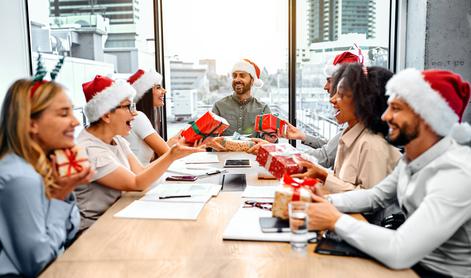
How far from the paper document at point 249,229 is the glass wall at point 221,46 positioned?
2.99 metres

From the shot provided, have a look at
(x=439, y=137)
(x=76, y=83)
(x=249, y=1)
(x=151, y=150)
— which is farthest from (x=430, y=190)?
(x=76, y=83)

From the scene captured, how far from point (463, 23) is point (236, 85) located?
220 cm

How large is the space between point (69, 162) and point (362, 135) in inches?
52.4

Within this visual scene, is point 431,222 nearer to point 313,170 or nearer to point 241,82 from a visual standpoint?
point 313,170

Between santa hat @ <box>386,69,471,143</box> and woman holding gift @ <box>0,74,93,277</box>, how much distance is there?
119 centimetres

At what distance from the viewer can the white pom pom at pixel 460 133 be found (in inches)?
59.7

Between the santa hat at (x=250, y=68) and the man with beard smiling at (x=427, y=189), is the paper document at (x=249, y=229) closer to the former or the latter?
the man with beard smiling at (x=427, y=189)

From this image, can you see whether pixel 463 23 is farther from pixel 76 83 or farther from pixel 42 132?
pixel 76 83

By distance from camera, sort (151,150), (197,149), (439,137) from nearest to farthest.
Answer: (439,137), (197,149), (151,150)

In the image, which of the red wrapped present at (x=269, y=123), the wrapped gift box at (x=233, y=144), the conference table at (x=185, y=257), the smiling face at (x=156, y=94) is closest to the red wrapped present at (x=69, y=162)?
the conference table at (x=185, y=257)

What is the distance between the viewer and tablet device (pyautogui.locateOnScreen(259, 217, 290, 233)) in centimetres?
155

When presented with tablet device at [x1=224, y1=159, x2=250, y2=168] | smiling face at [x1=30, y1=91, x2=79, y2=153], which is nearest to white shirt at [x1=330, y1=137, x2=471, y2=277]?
smiling face at [x1=30, y1=91, x2=79, y2=153]

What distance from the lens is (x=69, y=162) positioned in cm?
155

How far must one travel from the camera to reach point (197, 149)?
223 centimetres
